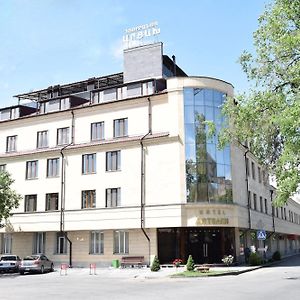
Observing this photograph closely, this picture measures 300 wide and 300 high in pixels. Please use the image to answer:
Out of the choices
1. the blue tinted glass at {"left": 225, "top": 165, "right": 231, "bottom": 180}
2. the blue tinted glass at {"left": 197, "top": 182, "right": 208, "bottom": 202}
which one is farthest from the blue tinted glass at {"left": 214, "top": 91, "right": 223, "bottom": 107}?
the blue tinted glass at {"left": 197, "top": 182, "right": 208, "bottom": 202}

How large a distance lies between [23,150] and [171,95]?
15410 millimetres

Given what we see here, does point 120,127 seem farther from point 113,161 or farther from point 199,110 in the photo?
point 199,110

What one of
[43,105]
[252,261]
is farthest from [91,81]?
[252,261]

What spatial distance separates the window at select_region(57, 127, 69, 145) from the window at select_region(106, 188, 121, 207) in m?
6.73

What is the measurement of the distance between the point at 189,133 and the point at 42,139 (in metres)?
14.4

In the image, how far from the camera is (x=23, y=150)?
41156mm

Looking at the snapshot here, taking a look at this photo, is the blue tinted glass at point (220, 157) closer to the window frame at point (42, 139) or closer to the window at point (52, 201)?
the window at point (52, 201)

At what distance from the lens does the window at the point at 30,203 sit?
128 feet

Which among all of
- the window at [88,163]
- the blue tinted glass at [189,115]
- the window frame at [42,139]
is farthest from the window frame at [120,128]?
the window frame at [42,139]

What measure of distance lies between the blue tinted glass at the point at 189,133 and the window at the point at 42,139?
539 inches

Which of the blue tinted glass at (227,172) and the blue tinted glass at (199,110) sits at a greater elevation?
the blue tinted glass at (199,110)

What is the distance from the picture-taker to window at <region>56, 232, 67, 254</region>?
37.8m

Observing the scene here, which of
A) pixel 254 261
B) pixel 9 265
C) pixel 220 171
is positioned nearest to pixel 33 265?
pixel 9 265

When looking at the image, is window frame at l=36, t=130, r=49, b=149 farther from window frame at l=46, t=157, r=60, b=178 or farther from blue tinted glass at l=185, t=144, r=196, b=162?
blue tinted glass at l=185, t=144, r=196, b=162
